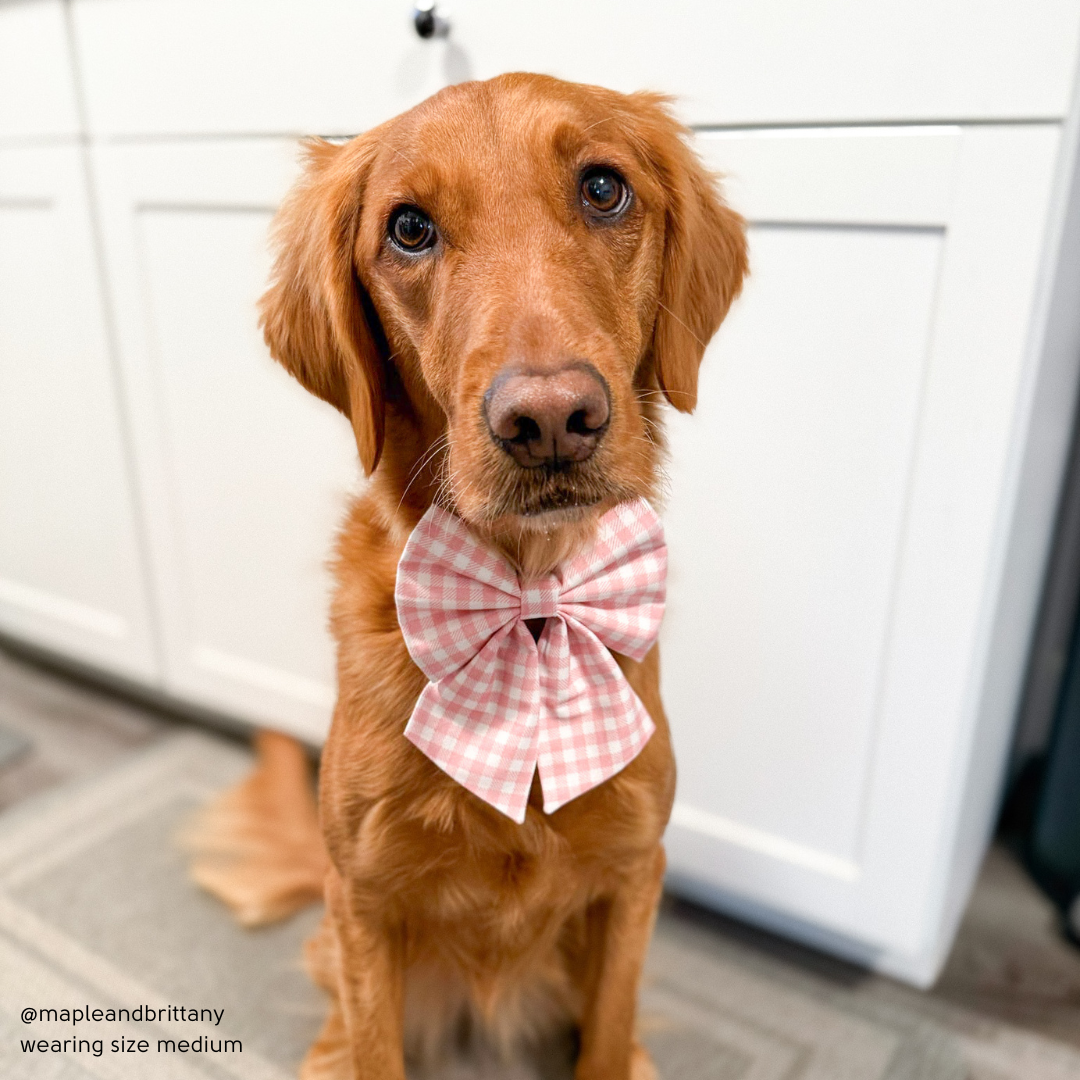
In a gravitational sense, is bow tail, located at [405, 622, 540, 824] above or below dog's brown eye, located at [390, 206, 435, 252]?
below

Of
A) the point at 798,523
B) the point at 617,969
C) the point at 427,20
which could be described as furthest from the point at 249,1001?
the point at 427,20

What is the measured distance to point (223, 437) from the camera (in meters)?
1.42

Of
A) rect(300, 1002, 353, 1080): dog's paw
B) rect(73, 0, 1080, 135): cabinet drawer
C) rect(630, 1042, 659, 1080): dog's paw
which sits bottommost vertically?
rect(630, 1042, 659, 1080): dog's paw

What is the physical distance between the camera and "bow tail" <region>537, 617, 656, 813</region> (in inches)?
30.0

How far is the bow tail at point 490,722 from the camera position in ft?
2.43

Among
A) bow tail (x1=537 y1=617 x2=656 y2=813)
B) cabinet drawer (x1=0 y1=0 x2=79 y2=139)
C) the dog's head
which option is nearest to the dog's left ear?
the dog's head

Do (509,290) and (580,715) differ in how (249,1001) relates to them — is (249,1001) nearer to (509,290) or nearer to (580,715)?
(580,715)

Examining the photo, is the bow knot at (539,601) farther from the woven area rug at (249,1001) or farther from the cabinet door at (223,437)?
the woven area rug at (249,1001)

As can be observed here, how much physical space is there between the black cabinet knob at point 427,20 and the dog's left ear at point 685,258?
1.14 feet

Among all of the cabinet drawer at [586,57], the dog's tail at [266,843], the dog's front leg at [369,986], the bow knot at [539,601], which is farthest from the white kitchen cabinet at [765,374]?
the dog's front leg at [369,986]

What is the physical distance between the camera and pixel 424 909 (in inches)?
32.7

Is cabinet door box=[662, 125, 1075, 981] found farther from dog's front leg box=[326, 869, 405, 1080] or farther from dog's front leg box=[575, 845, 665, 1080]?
dog's front leg box=[326, 869, 405, 1080]

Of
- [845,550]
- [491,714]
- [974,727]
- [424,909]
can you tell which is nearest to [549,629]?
[491,714]

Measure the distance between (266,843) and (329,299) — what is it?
0.88 meters
